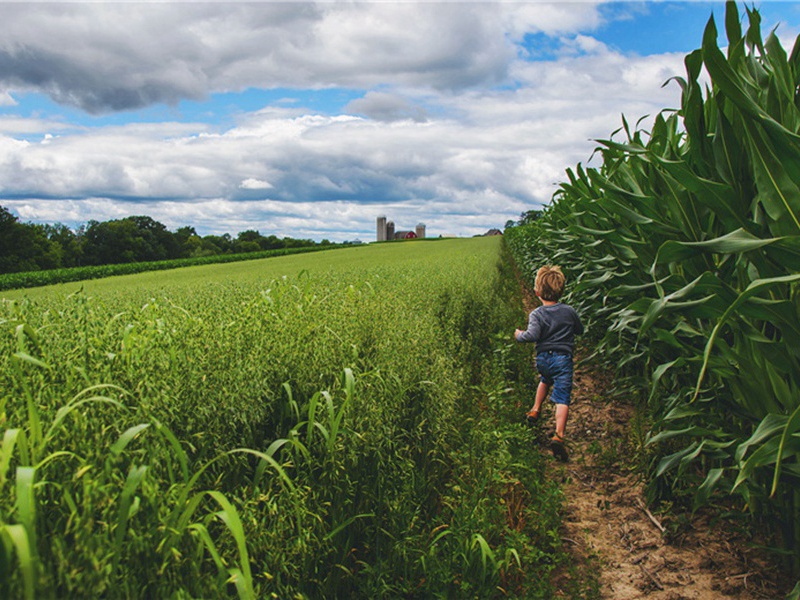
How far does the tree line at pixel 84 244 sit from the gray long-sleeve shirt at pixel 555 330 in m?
49.1

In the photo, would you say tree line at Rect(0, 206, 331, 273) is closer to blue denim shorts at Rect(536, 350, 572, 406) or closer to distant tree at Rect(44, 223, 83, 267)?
distant tree at Rect(44, 223, 83, 267)

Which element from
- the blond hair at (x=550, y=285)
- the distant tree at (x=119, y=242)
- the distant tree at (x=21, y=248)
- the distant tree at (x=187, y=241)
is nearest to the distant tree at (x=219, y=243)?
the distant tree at (x=187, y=241)

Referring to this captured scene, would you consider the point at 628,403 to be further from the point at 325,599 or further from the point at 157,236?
the point at 157,236

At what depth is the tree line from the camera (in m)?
43.8

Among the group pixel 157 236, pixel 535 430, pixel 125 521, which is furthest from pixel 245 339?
pixel 157 236

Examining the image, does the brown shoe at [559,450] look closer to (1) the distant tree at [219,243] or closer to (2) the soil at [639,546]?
(2) the soil at [639,546]

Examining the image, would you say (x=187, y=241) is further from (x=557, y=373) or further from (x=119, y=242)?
(x=557, y=373)

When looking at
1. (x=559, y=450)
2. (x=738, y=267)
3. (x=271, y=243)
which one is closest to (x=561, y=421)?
(x=559, y=450)

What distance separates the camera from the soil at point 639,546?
3027 millimetres

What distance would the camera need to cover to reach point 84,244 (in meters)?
56.2

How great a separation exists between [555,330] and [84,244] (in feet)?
204

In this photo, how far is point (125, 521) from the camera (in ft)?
4.27

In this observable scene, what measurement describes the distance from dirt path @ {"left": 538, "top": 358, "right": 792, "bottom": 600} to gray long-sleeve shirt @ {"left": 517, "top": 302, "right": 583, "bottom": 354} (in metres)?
1.02

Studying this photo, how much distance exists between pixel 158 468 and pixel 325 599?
1.09 m
